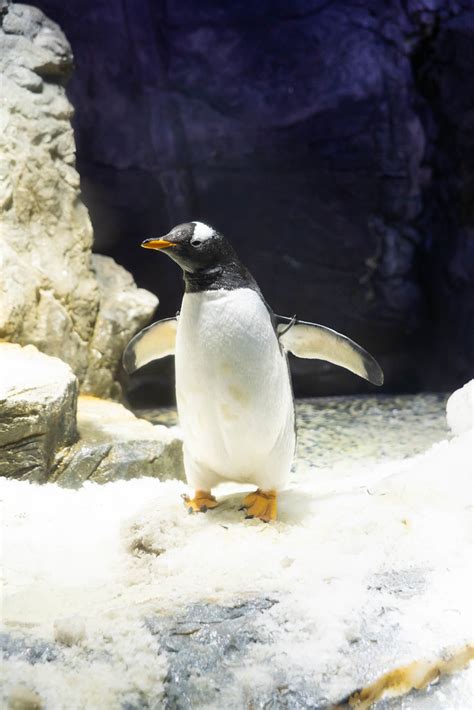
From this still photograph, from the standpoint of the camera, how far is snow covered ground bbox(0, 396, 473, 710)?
39.5 inches

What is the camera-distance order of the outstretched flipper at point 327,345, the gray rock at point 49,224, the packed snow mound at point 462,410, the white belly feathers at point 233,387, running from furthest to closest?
1. the gray rock at point 49,224
2. the packed snow mound at point 462,410
3. the outstretched flipper at point 327,345
4. the white belly feathers at point 233,387

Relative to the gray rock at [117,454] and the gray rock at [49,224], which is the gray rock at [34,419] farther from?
the gray rock at [49,224]

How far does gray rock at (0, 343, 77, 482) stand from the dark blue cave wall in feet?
7.69

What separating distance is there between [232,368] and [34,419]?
831 millimetres

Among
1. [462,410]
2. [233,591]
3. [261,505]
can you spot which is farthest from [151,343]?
[462,410]

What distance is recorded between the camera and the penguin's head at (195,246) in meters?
1.51

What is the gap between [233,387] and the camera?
160 cm

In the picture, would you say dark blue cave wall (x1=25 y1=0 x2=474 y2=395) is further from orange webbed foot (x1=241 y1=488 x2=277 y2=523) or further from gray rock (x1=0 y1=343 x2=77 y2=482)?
orange webbed foot (x1=241 y1=488 x2=277 y2=523)

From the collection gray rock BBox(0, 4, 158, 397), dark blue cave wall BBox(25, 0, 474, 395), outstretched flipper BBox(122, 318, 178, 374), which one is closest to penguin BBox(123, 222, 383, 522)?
outstretched flipper BBox(122, 318, 178, 374)

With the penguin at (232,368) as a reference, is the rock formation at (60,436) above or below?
below

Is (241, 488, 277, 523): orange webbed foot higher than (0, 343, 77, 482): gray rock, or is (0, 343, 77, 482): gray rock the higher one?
(241, 488, 277, 523): orange webbed foot

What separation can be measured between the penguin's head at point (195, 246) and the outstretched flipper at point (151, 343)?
398 mm

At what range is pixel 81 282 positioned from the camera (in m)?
3.46

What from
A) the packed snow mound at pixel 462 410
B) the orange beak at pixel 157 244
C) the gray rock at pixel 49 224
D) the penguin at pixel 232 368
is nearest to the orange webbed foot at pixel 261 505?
the penguin at pixel 232 368
